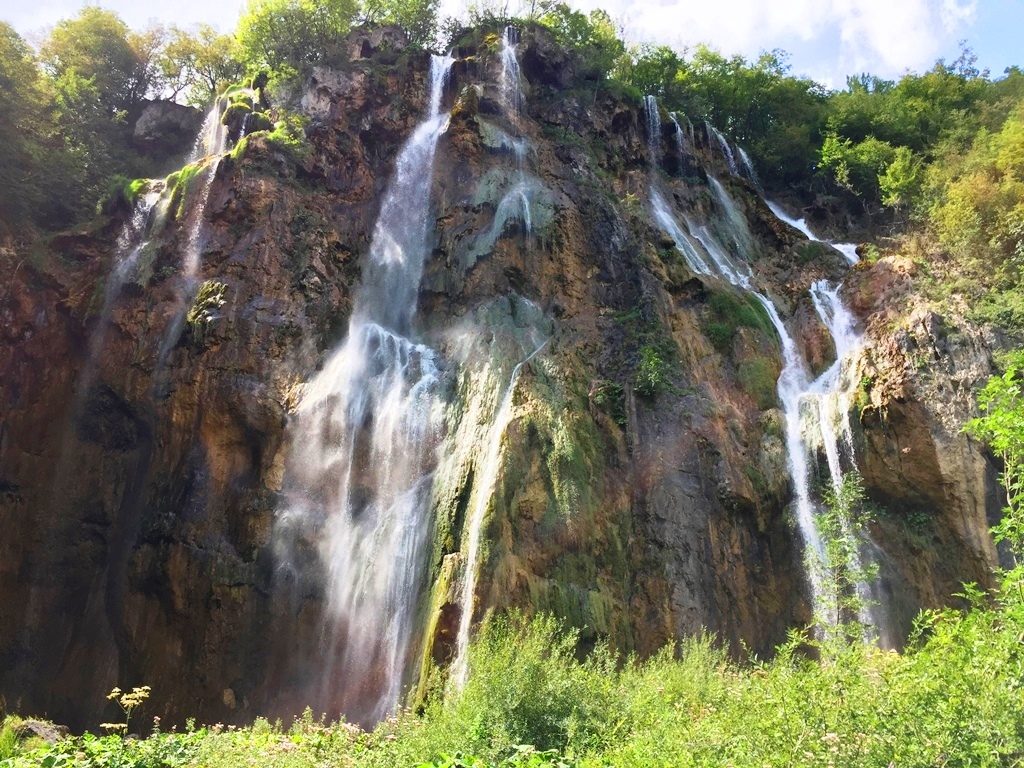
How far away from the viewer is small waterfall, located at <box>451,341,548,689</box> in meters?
13.3

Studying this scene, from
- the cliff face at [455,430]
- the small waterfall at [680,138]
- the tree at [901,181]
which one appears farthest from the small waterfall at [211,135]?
the tree at [901,181]

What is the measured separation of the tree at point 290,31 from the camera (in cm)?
3234

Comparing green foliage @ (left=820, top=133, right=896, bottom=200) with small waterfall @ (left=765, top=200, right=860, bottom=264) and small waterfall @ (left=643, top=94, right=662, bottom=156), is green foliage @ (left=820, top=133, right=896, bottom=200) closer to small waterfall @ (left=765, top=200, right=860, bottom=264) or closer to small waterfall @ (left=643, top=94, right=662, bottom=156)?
small waterfall @ (left=765, top=200, right=860, bottom=264)

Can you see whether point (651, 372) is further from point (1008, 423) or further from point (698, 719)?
point (1008, 423)

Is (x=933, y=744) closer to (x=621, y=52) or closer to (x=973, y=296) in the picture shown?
(x=973, y=296)

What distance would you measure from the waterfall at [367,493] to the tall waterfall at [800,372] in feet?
26.9

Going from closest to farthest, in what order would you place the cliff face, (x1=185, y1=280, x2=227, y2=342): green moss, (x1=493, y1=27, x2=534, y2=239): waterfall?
the cliff face, (x1=185, y1=280, x2=227, y2=342): green moss, (x1=493, y1=27, x2=534, y2=239): waterfall

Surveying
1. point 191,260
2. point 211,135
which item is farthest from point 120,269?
point 211,135

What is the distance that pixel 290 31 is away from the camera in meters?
32.5

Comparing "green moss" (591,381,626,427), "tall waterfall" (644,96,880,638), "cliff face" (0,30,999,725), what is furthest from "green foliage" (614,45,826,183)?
"green moss" (591,381,626,427)

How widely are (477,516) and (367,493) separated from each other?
3.37m

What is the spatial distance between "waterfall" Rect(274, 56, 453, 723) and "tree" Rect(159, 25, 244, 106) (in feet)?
67.7

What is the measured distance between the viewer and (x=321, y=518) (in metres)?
17.0

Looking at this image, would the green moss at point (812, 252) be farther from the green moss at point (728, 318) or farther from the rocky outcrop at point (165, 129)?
the rocky outcrop at point (165, 129)
